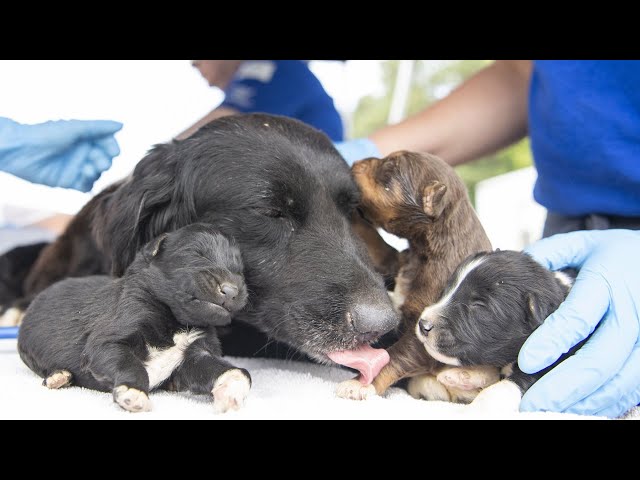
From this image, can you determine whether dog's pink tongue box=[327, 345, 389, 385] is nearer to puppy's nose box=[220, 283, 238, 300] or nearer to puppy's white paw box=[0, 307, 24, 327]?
puppy's nose box=[220, 283, 238, 300]

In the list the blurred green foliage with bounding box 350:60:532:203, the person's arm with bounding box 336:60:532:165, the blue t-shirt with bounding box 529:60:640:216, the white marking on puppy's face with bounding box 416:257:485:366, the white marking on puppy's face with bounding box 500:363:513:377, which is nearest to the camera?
the white marking on puppy's face with bounding box 416:257:485:366

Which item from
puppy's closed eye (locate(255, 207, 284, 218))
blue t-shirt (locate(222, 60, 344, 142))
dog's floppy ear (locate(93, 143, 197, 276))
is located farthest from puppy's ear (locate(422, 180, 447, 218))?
A: blue t-shirt (locate(222, 60, 344, 142))

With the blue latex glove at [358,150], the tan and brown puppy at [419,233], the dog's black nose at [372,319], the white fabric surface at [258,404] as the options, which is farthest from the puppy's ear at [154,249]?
the blue latex glove at [358,150]

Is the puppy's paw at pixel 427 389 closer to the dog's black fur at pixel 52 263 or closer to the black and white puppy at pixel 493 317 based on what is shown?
the black and white puppy at pixel 493 317

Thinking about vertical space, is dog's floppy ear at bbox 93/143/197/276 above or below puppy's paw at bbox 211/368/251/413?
above

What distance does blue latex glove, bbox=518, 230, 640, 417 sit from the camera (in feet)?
8.63

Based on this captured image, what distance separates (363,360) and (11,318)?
289 cm

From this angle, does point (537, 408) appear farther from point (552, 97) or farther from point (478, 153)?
point (478, 153)

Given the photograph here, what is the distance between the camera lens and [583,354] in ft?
9.14

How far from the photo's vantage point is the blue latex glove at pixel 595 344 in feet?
8.63

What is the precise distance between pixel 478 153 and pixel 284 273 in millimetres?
3240

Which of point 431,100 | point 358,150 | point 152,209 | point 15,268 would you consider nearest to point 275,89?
point 358,150

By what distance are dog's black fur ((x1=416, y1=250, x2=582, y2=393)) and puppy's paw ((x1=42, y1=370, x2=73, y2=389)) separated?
1.45m

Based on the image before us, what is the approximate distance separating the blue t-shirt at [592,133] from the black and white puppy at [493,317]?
57.8 inches
